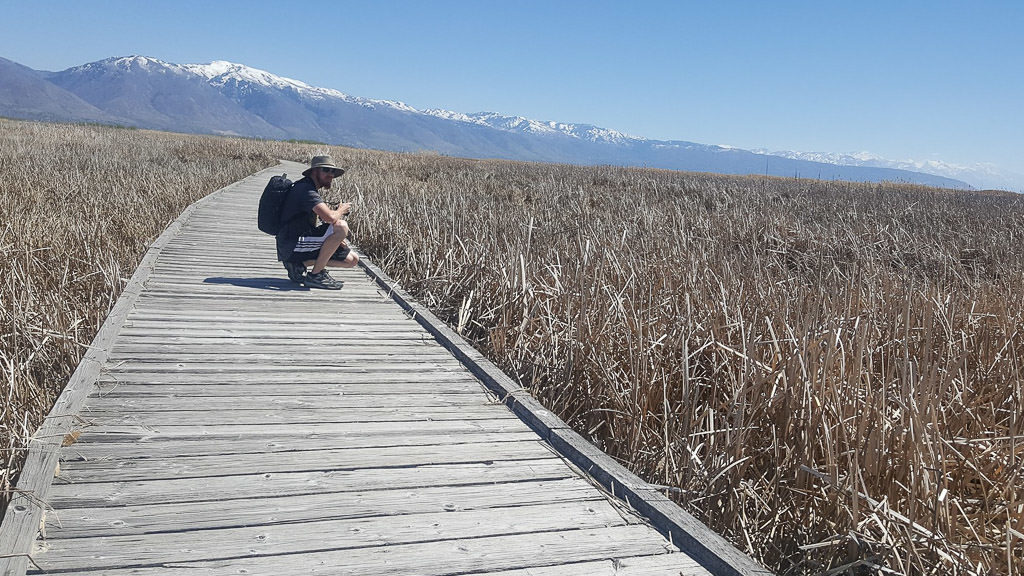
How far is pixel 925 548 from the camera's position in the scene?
78.7 inches

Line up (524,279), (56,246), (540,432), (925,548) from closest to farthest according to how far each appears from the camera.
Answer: (925,548) < (540,432) < (524,279) < (56,246)

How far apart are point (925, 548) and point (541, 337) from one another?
8.16ft

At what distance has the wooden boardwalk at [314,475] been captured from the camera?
78.8 inches

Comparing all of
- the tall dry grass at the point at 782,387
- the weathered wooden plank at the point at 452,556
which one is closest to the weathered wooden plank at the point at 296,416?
the tall dry grass at the point at 782,387

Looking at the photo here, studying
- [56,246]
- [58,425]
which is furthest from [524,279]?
[56,246]

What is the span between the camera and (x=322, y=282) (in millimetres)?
5926

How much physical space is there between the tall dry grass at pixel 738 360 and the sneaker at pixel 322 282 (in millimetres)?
742

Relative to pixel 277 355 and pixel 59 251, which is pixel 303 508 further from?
pixel 59 251

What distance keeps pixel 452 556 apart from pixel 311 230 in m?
4.37

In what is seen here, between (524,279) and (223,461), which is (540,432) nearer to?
(223,461)

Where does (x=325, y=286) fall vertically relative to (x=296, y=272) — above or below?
below

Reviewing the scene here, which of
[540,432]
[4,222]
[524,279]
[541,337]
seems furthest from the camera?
[4,222]

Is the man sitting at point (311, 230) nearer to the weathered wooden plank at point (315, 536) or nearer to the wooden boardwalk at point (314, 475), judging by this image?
the wooden boardwalk at point (314, 475)

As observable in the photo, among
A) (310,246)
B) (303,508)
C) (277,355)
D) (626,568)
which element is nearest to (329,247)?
(310,246)
